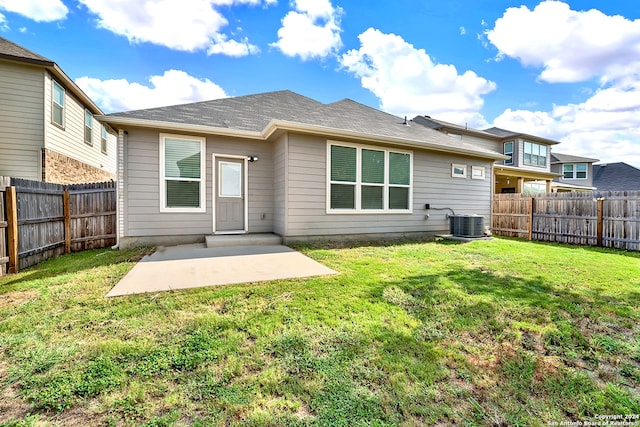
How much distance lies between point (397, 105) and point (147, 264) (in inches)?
744

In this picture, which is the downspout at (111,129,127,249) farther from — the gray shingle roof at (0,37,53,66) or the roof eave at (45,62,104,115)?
the roof eave at (45,62,104,115)

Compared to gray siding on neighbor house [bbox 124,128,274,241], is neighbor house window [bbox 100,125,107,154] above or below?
above

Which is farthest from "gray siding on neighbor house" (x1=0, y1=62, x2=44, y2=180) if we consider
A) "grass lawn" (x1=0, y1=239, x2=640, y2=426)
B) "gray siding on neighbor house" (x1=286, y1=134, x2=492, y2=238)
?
"gray siding on neighbor house" (x1=286, y1=134, x2=492, y2=238)

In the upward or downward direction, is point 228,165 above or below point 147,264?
above

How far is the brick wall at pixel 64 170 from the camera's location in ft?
26.4

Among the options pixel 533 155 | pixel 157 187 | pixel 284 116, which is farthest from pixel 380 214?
pixel 533 155

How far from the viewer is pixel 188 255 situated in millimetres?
5480

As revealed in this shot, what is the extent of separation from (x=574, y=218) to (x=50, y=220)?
43.8 feet

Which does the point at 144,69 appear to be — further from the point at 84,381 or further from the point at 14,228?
the point at 84,381

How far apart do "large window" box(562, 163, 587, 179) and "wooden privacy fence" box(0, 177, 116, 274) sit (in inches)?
1247

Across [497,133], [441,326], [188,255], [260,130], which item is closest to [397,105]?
[497,133]

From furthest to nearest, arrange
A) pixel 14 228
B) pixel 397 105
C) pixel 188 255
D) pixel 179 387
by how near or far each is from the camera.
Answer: pixel 397 105 → pixel 188 255 → pixel 14 228 → pixel 179 387

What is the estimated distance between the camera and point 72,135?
9.64 metres

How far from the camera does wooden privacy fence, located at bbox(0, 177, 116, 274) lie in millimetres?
4414
